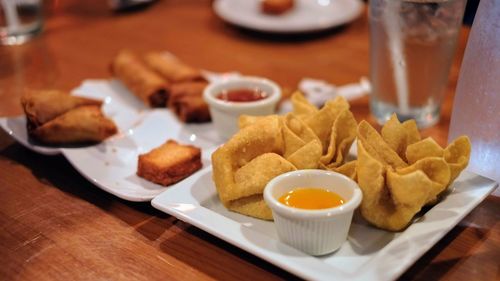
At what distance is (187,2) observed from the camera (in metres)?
2.67

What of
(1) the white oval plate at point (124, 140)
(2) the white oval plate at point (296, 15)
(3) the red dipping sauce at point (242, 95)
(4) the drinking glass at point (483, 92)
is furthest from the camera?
(2) the white oval plate at point (296, 15)

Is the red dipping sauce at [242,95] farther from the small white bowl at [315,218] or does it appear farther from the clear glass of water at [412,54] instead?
the small white bowl at [315,218]

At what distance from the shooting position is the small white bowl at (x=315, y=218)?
96cm

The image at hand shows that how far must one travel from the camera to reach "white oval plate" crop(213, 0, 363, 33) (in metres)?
2.16

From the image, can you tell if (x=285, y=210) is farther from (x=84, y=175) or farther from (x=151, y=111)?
(x=151, y=111)

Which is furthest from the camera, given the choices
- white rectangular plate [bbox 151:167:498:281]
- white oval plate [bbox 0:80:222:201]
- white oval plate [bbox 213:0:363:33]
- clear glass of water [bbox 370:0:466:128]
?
white oval plate [bbox 213:0:363:33]

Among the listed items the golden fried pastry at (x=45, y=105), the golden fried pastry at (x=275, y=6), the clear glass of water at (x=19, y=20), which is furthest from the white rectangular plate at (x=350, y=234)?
the clear glass of water at (x=19, y=20)

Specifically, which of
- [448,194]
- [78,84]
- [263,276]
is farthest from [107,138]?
[448,194]

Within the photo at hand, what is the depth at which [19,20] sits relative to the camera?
2262 mm

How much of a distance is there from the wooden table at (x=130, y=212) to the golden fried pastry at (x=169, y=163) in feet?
0.28

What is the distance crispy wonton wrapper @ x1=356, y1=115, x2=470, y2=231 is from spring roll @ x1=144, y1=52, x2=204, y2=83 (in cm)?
75

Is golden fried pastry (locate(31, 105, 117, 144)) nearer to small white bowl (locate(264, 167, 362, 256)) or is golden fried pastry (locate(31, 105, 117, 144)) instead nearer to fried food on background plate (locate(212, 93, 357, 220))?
fried food on background plate (locate(212, 93, 357, 220))

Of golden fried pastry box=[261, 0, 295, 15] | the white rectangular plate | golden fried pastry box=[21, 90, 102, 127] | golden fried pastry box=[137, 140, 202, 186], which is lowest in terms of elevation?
golden fried pastry box=[137, 140, 202, 186]

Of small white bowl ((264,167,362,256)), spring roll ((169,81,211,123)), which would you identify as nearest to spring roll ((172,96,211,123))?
spring roll ((169,81,211,123))
